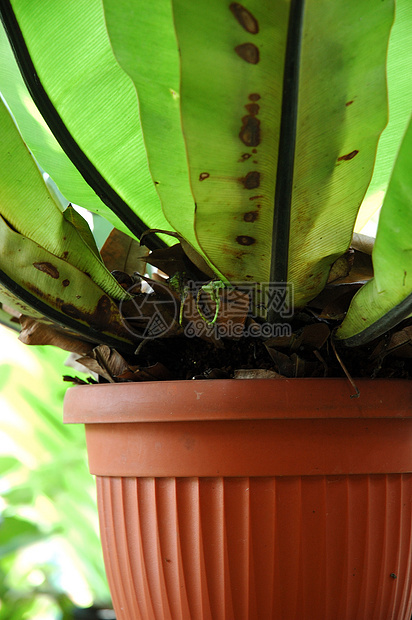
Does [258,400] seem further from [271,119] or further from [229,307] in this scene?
[271,119]

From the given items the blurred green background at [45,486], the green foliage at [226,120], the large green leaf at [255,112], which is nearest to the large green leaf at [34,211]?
the green foliage at [226,120]

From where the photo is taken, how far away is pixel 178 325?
0.45 m

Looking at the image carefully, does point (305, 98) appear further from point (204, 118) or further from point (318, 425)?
point (318, 425)

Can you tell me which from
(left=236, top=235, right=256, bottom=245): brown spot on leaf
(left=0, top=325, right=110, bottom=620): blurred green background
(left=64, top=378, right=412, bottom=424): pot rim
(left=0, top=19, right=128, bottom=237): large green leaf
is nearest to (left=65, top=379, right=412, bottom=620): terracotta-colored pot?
(left=64, top=378, right=412, bottom=424): pot rim

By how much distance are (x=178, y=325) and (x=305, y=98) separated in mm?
216

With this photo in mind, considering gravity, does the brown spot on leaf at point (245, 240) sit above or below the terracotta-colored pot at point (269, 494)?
above

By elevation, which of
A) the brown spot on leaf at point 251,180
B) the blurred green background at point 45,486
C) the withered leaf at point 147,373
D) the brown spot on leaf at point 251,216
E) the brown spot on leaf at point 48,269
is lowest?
the blurred green background at point 45,486

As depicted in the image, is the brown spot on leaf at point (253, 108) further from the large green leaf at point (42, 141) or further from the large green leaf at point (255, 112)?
the large green leaf at point (42, 141)

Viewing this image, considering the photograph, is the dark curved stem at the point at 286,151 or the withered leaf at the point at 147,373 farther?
the withered leaf at the point at 147,373

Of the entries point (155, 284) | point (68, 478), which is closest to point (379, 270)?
point (155, 284)

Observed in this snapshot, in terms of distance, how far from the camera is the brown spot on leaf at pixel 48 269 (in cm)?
42

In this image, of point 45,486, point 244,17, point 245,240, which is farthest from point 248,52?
point 45,486

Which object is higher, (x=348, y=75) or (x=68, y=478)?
(x=348, y=75)

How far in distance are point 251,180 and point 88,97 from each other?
19cm
